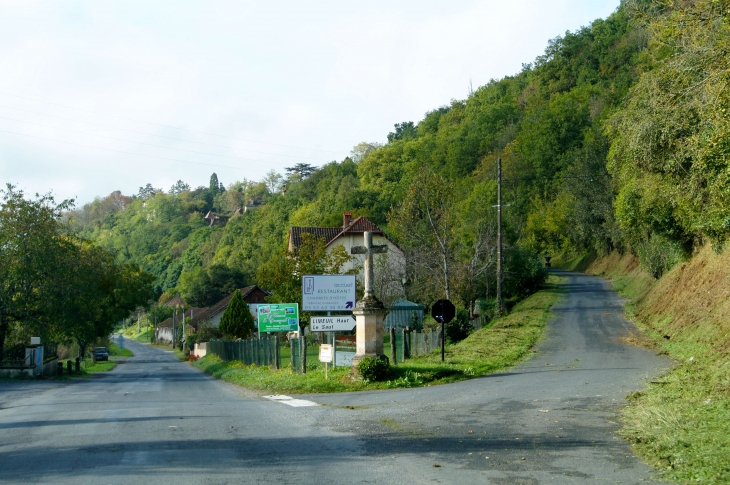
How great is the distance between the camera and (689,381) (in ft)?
45.2

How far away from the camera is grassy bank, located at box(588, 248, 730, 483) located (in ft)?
25.6

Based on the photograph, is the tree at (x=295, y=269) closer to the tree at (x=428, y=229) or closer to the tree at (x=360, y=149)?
the tree at (x=428, y=229)

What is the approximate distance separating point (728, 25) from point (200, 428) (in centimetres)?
1199

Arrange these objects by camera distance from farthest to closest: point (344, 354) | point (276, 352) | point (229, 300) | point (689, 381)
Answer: point (229, 300), point (276, 352), point (344, 354), point (689, 381)

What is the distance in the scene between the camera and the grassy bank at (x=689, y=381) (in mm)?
7809

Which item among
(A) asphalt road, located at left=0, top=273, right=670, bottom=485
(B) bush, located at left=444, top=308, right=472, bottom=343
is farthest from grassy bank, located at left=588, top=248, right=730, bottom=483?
(B) bush, located at left=444, top=308, right=472, bottom=343

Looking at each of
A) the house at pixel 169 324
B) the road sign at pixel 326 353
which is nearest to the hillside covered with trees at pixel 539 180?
the house at pixel 169 324

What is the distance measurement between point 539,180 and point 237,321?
48.0 metres

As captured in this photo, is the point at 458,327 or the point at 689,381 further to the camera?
the point at 458,327

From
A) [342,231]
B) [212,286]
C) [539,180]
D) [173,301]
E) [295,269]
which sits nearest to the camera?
[295,269]

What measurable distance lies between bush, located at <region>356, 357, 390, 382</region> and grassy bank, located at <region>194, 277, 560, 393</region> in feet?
0.60

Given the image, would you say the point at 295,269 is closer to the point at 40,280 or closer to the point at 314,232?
the point at 40,280

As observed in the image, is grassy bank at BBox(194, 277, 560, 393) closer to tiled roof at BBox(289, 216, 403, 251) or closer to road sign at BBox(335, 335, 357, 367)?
road sign at BBox(335, 335, 357, 367)

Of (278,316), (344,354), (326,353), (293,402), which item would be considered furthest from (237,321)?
(293,402)
